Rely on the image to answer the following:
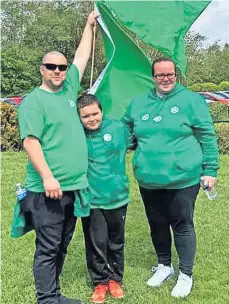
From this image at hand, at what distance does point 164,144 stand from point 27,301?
1.49m

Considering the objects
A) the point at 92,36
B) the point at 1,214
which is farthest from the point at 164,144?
the point at 1,214

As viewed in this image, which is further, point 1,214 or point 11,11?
point 11,11

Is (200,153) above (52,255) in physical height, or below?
above

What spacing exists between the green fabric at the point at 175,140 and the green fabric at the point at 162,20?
60 centimetres

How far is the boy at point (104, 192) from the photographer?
357cm

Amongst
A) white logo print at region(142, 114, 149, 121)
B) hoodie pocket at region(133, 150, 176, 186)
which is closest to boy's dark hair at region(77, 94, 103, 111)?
white logo print at region(142, 114, 149, 121)

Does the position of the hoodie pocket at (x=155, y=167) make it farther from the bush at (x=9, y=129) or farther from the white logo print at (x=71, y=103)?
the bush at (x=9, y=129)

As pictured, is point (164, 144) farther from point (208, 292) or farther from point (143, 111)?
point (208, 292)

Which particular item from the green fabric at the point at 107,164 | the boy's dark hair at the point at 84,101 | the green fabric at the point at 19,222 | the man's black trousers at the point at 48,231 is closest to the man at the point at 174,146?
the green fabric at the point at 107,164

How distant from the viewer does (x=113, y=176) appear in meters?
3.64

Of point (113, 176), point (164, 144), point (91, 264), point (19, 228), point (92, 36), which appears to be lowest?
point (91, 264)

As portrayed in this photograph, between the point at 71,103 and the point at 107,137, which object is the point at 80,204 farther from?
the point at 71,103

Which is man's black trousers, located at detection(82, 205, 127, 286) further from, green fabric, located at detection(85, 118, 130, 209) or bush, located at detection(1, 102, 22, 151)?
bush, located at detection(1, 102, 22, 151)

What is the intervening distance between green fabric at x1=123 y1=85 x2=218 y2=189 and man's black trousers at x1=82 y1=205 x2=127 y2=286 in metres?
0.36
